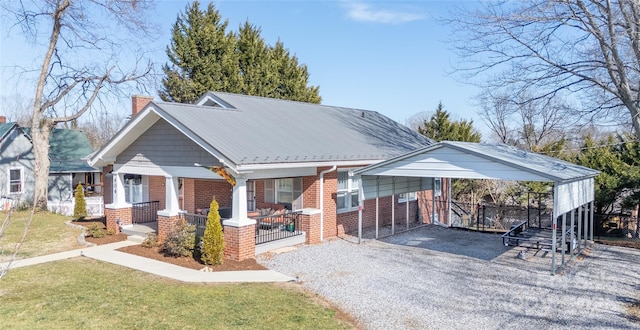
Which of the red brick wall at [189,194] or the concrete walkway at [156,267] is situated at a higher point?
the red brick wall at [189,194]

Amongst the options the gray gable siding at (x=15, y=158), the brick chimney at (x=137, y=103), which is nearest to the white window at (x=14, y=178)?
the gray gable siding at (x=15, y=158)

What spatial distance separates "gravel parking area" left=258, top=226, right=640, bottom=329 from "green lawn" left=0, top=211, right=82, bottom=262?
6.79 metres

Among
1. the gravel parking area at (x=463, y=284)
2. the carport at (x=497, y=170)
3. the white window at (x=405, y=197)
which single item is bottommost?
the gravel parking area at (x=463, y=284)

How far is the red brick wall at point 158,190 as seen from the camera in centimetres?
1812

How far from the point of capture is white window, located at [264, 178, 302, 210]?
49.0 ft

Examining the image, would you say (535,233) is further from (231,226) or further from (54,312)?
(54,312)

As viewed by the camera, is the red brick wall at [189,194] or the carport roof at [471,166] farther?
the red brick wall at [189,194]

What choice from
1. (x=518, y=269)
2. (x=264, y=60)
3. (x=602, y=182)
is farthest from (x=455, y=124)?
(x=518, y=269)

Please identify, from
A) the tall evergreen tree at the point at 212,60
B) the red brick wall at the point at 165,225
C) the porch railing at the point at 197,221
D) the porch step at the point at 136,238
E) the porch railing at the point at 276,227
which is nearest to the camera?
the porch railing at the point at 197,221

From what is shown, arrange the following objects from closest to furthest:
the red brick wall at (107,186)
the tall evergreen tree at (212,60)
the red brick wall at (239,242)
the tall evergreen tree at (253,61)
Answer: the red brick wall at (239,242)
the red brick wall at (107,186)
the tall evergreen tree at (212,60)
the tall evergreen tree at (253,61)

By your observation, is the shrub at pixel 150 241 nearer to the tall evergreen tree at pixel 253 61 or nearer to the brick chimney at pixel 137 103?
the brick chimney at pixel 137 103

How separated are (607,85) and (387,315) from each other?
9876 mm

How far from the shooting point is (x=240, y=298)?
869 centimetres

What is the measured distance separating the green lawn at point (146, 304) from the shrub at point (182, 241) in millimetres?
1596
